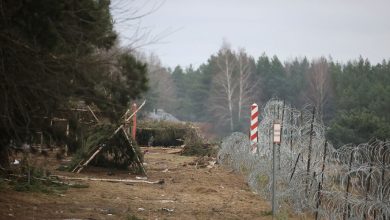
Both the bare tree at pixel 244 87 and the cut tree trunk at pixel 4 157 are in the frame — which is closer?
the cut tree trunk at pixel 4 157

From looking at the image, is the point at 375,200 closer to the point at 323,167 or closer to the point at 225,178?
the point at 323,167

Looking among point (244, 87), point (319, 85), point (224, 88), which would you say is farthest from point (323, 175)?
point (244, 87)

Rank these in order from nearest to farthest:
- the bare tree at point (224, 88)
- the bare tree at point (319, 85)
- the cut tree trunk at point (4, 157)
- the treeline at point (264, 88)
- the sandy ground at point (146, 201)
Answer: the cut tree trunk at point (4, 157) < the sandy ground at point (146, 201) < the treeline at point (264, 88) < the bare tree at point (319, 85) < the bare tree at point (224, 88)

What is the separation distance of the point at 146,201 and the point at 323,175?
334 cm

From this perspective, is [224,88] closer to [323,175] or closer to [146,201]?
[146,201]

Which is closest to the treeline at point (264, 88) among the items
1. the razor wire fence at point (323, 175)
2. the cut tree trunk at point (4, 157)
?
the razor wire fence at point (323, 175)

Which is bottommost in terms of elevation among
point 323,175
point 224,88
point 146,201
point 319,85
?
point 146,201

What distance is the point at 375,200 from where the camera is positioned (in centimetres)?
794

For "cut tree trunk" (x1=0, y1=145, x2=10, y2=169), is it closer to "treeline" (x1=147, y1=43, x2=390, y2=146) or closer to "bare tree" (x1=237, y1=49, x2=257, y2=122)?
"treeline" (x1=147, y1=43, x2=390, y2=146)

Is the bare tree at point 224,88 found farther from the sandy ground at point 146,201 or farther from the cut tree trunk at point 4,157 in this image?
the cut tree trunk at point 4,157

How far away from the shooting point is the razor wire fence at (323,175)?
8109 millimetres

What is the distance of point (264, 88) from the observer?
66.7m

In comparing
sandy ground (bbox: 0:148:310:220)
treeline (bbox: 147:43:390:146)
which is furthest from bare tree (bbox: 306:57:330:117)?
sandy ground (bbox: 0:148:310:220)

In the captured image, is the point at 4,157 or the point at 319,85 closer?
the point at 4,157
